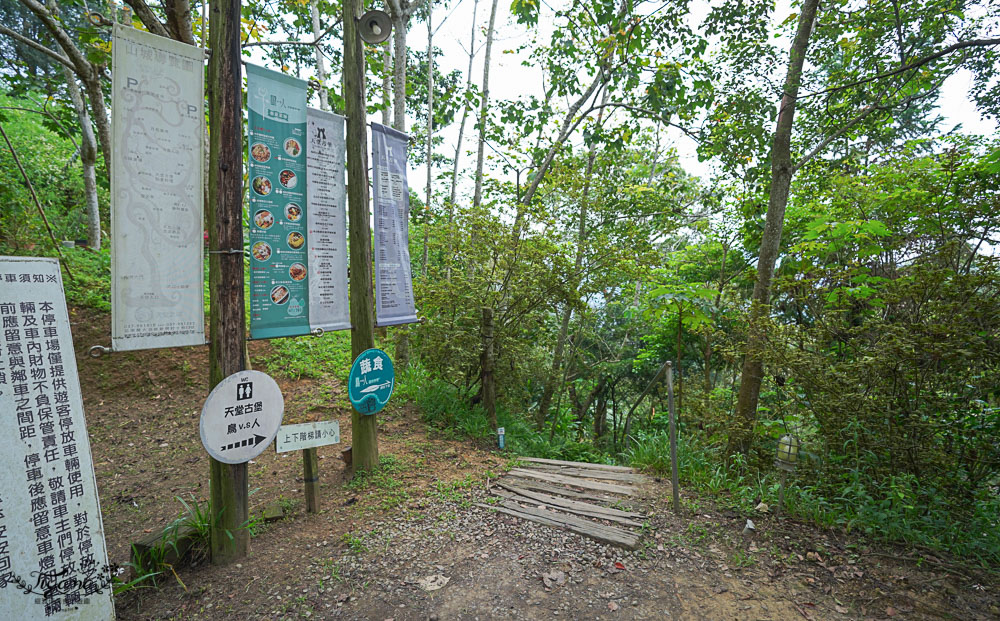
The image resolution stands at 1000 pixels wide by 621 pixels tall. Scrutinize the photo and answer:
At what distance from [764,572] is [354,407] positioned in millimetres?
3397

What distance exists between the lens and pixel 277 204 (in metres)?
3.36

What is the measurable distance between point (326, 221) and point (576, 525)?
3.22 meters

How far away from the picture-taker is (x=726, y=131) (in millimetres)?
5461

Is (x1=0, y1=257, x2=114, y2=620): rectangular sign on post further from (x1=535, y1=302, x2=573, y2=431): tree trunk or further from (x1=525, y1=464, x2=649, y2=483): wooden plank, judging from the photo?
(x1=535, y1=302, x2=573, y2=431): tree trunk

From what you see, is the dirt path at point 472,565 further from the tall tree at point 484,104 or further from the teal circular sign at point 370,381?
the tall tree at point 484,104

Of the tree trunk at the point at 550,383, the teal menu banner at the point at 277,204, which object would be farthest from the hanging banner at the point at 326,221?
the tree trunk at the point at 550,383

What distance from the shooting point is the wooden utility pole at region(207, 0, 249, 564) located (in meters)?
2.87

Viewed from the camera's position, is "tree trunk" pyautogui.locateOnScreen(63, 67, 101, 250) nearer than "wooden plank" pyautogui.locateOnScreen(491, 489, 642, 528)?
No

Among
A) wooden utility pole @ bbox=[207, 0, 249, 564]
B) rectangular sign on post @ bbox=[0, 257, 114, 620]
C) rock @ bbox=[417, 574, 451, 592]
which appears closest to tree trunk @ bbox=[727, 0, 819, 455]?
rock @ bbox=[417, 574, 451, 592]

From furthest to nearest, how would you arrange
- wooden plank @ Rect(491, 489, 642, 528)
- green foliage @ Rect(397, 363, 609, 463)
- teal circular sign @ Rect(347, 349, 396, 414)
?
green foliage @ Rect(397, 363, 609, 463) < teal circular sign @ Rect(347, 349, 396, 414) < wooden plank @ Rect(491, 489, 642, 528)

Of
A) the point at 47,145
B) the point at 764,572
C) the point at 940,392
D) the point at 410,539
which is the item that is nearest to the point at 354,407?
the point at 410,539

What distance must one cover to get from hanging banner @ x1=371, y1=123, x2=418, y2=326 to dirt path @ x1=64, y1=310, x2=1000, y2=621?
5.40 feet

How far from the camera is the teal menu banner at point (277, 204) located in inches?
128

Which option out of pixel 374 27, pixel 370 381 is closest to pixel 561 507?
pixel 370 381
